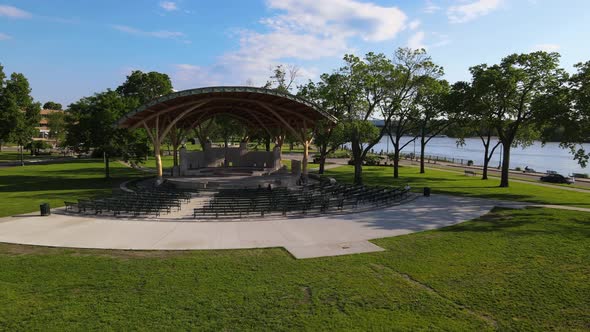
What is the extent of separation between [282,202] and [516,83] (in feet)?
76.0

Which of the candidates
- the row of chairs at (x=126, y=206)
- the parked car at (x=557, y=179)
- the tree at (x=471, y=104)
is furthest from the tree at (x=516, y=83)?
the row of chairs at (x=126, y=206)

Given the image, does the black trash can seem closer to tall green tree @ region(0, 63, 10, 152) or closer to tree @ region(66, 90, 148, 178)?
tree @ region(66, 90, 148, 178)

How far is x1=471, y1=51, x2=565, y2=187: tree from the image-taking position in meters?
27.2

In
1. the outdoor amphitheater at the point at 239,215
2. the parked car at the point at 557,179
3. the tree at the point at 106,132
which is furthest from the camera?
the parked car at the point at 557,179

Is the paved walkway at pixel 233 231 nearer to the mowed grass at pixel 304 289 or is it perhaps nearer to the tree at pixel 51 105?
the mowed grass at pixel 304 289

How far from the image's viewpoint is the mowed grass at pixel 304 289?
7238 millimetres

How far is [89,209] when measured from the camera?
18.9 metres

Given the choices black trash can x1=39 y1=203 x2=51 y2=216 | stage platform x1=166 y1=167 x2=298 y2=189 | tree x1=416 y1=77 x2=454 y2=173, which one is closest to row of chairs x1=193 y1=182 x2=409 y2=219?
stage platform x1=166 y1=167 x2=298 y2=189

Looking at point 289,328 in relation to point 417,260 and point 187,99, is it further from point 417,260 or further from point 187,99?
point 187,99

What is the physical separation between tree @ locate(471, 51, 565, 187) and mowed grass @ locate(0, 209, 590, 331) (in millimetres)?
18901

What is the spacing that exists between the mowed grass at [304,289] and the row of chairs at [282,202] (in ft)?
19.2

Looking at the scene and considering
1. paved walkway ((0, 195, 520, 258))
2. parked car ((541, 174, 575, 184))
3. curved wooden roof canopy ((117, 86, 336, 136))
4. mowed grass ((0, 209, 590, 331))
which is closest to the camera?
mowed grass ((0, 209, 590, 331))

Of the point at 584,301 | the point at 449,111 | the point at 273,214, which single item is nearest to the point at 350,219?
the point at 273,214

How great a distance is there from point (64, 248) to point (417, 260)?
12423mm
